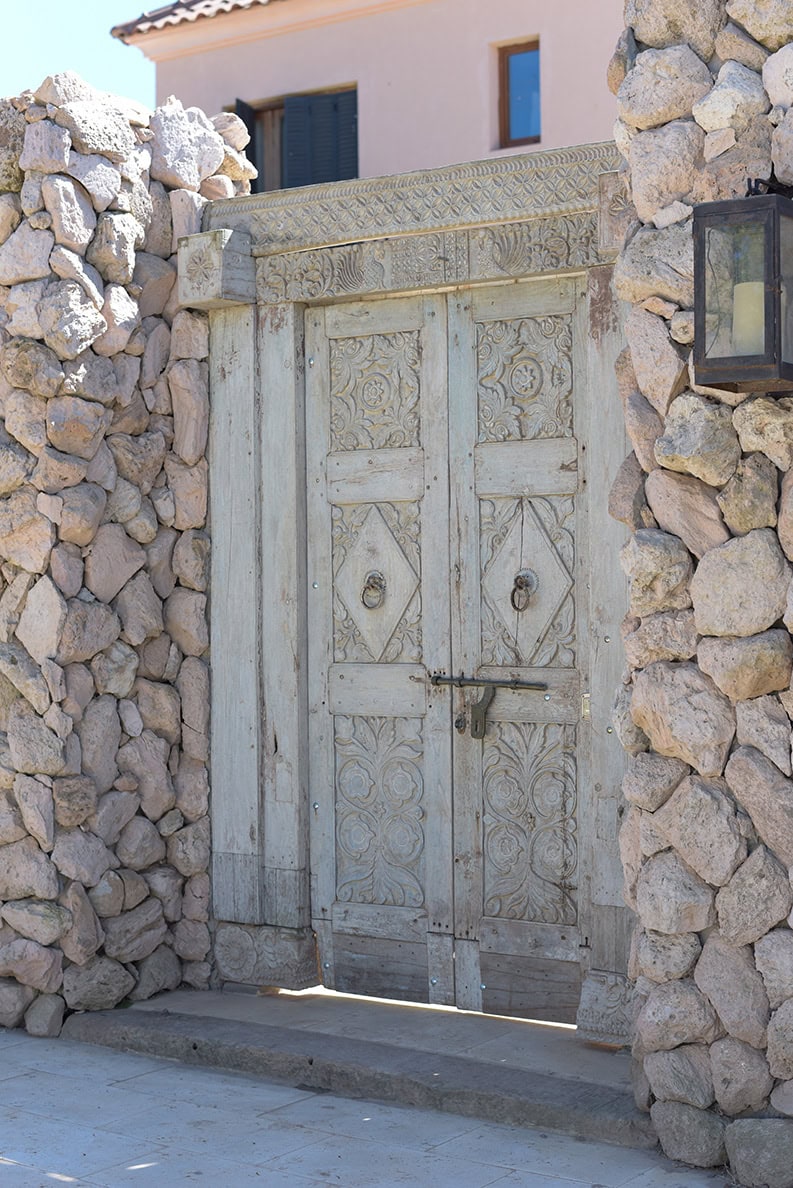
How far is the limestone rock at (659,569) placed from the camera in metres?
4.15

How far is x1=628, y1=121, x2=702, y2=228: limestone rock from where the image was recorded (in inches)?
164

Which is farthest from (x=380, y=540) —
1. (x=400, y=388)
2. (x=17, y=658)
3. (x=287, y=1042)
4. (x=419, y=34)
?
(x=419, y=34)

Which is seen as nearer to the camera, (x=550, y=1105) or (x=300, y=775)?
(x=550, y=1105)

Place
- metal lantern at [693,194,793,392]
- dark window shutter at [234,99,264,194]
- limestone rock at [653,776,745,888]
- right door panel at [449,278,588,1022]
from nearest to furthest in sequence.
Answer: metal lantern at [693,194,793,392] → limestone rock at [653,776,745,888] → right door panel at [449,278,588,1022] → dark window shutter at [234,99,264,194]

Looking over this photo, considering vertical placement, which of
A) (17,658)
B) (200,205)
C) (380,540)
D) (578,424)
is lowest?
(17,658)

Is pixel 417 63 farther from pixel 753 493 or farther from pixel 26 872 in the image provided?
pixel 753 493

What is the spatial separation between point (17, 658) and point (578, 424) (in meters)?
2.09

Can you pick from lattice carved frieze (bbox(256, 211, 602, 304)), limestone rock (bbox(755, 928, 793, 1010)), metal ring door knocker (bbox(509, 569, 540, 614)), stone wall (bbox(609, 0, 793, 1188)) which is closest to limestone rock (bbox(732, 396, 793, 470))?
stone wall (bbox(609, 0, 793, 1188))

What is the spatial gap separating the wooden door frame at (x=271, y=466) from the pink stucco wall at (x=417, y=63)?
607 cm

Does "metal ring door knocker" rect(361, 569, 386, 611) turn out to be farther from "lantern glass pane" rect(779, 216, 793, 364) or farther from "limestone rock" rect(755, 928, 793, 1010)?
"lantern glass pane" rect(779, 216, 793, 364)

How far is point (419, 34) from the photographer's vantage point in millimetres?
12812

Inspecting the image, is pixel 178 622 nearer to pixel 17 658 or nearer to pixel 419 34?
pixel 17 658

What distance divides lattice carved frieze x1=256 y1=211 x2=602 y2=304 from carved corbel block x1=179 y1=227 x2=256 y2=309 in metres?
0.06

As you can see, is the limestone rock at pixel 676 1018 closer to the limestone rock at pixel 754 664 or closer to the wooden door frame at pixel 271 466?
the limestone rock at pixel 754 664
